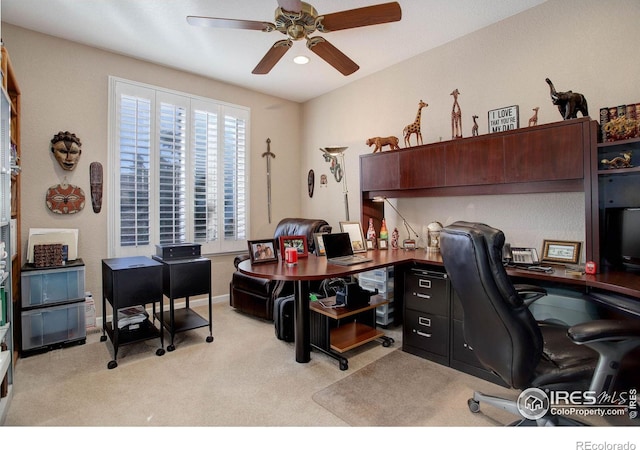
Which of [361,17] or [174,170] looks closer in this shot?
[361,17]

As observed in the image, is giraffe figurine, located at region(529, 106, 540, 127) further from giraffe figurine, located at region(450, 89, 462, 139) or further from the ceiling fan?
the ceiling fan

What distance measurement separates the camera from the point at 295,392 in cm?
216

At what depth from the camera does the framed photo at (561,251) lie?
2.43m

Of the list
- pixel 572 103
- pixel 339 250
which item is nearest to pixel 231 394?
pixel 339 250

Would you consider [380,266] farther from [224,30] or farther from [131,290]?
[224,30]

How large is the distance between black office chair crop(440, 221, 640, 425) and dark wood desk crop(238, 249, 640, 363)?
263mm

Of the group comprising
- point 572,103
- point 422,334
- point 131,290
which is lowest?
point 422,334

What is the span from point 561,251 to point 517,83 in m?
1.48

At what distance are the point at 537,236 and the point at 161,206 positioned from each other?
12.7 feet

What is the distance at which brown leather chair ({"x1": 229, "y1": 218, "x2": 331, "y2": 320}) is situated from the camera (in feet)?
11.2

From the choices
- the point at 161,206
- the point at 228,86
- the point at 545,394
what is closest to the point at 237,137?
the point at 228,86

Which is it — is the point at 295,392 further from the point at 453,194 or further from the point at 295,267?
the point at 453,194

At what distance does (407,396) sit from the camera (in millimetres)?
2102

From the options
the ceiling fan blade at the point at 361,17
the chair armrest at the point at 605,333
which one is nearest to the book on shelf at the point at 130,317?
the ceiling fan blade at the point at 361,17
